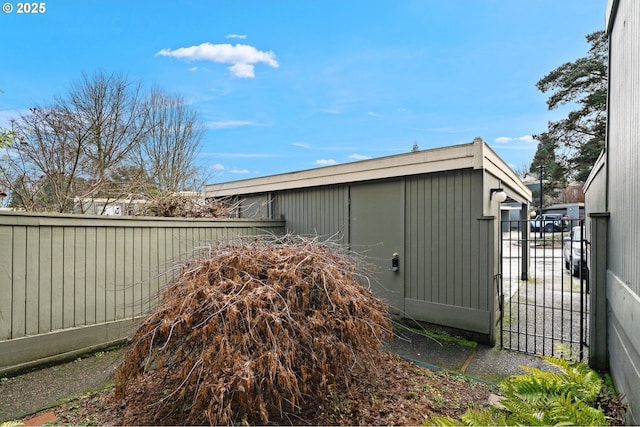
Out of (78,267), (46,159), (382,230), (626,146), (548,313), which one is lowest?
(548,313)

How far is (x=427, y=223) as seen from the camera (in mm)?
4461

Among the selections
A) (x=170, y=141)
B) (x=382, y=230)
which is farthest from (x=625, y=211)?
(x=170, y=141)

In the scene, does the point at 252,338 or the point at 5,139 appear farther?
the point at 5,139

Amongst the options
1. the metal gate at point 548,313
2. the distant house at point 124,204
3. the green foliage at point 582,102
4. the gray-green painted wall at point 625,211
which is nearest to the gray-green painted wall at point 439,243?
the metal gate at point 548,313

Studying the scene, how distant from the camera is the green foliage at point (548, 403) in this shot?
1.98 metres

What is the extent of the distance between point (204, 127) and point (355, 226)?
33.0ft

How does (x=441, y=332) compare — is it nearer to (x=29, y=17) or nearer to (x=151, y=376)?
(x=151, y=376)

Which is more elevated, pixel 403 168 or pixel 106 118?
pixel 106 118

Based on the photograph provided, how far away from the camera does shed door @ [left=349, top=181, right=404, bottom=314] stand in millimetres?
4750

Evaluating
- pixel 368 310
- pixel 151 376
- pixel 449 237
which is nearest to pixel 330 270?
pixel 368 310

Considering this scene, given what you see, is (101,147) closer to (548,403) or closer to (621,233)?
(548,403)

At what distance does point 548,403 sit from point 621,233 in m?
1.50

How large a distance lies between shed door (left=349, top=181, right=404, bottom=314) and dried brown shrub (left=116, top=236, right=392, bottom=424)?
2.13 metres

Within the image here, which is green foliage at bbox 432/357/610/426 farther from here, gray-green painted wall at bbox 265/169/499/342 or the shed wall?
gray-green painted wall at bbox 265/169/499/342
